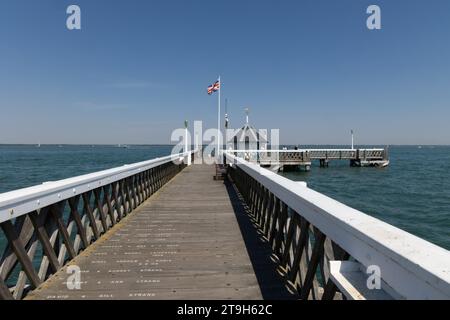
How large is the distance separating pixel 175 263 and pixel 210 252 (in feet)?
2.01

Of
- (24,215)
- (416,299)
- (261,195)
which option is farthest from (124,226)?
(416,299)

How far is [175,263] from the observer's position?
160 inches

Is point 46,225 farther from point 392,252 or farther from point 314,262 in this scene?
point 392,252

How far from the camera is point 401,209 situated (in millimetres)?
18578

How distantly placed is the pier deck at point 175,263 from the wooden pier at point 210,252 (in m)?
0.01

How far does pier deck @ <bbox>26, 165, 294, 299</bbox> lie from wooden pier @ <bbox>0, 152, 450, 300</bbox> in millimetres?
13

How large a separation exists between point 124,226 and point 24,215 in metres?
2.94

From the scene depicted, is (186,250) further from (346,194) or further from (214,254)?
(346,194)

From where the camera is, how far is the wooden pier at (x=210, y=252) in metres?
1.66

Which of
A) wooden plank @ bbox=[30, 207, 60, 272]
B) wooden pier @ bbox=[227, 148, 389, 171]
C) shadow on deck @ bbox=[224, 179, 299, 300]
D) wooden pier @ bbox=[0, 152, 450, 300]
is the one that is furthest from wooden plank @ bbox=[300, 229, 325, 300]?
wooden pier @ bbox=[227, 148, 389, 171]

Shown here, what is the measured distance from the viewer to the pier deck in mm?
3254

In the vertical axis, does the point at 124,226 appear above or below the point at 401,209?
A: above

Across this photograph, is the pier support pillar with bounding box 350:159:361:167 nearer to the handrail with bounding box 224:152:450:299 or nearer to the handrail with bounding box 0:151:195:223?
the handrail with bounding box 0:151:195:223

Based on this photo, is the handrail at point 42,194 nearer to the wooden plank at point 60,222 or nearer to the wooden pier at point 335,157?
the wooden plank at point 60,222
